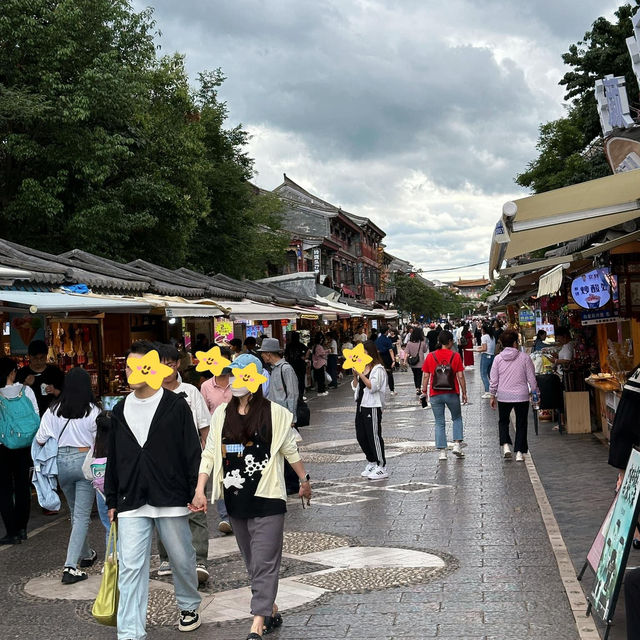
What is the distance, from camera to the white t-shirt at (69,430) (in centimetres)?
696

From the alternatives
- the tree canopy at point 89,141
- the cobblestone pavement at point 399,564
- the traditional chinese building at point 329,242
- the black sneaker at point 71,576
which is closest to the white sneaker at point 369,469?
the cobblestone pavement at point 399,564

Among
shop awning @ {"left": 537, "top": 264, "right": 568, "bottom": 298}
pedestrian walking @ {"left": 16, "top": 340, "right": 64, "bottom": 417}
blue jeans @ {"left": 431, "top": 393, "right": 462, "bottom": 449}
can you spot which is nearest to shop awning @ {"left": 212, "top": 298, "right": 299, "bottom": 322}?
blue jeans @ {"left": 431, "top": 393, "right": 462, "bottom": 449}

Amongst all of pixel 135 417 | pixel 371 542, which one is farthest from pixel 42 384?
pixel 135 417

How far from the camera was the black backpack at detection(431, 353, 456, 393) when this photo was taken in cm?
1210

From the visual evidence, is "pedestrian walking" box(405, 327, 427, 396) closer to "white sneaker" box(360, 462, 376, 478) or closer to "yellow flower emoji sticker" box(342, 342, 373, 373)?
"white sneaker" box(360, 462, 376, 478)

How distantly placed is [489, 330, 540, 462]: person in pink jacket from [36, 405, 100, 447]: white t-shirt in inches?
241

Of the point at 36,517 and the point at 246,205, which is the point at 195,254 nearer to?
the point at 246,205

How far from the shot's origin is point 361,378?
10.8 m

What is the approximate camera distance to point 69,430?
→ 6.96 metres

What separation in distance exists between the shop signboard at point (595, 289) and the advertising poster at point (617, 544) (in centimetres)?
612

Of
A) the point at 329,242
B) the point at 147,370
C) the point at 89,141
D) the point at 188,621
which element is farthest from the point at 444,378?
the point at 329,242

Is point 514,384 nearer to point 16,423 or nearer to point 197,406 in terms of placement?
point 197,406

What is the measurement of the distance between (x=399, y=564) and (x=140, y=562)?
8.05ft

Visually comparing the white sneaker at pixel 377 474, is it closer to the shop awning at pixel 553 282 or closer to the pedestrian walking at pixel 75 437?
the shop awning at pixel 553 282
